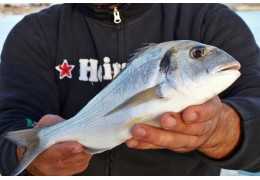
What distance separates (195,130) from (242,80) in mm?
499

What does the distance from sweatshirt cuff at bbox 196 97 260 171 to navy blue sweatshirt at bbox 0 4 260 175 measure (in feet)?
0.66

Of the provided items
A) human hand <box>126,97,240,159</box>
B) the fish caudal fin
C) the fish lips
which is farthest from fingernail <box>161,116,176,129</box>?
the fish caudal fin

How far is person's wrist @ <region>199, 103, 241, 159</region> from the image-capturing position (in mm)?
1633

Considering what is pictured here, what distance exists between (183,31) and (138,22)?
0.55 ft

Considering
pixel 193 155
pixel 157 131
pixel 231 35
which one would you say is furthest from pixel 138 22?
pixel 157 131

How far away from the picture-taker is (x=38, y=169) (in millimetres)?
1893

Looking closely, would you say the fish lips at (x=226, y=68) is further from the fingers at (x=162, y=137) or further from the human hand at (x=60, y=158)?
the human hand at (x=60, y=158)

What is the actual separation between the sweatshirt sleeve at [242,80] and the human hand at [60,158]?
374mm

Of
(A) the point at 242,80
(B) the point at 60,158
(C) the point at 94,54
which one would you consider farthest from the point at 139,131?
(C) the point at 94,54

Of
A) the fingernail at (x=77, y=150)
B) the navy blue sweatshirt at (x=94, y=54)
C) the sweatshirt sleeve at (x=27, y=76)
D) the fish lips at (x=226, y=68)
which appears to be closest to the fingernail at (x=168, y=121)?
the fish lips at (x=226, y=68)

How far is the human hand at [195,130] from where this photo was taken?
1.45 metres

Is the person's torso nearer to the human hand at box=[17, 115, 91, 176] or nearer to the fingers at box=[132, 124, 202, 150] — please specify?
the human hand at box=[17, 115, 91, 176]

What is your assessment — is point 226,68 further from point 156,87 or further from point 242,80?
point 242,80

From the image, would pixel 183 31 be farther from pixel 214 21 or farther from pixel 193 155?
pixel 193 155
